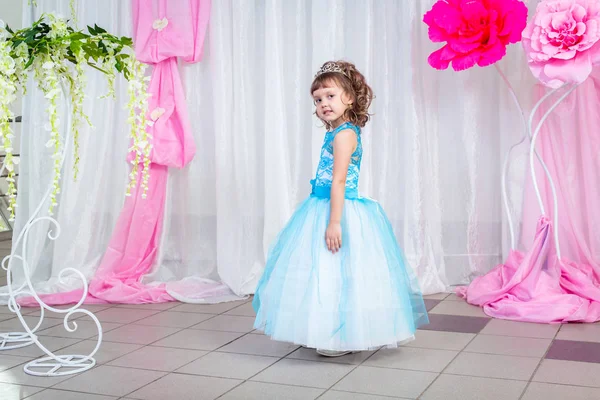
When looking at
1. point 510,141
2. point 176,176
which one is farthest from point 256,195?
point 510,141

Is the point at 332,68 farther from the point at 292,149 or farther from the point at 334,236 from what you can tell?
the point at 292,149

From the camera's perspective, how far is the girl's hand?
2.48 metres

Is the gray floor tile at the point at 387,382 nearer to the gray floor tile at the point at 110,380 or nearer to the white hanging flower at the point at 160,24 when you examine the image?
the gray floor tile at the point at 110,380

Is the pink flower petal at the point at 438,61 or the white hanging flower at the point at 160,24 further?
the white hanging flower at the point at 160,24

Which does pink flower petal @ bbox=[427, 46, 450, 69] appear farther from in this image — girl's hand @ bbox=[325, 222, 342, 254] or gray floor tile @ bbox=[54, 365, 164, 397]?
gray floor tile @ bbox=[54, 365, 164, 397]

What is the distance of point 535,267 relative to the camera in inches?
125

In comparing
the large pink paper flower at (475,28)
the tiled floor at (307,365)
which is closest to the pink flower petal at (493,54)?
the large pink paper flower at (475,28)

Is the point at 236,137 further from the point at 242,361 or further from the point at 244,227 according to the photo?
the point at 242,361

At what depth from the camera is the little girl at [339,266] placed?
2.45 meters

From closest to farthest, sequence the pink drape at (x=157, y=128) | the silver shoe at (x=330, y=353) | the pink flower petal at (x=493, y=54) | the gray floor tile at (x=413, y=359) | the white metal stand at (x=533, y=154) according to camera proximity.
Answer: the gray floor tile at (x=413, y=359) → the silver shoe at (x=330, y=353) → the pink flower petal at (x=493, y=54) → the white metal stand at (x=533, y=154) → the pink drape at (x=157, y=128)

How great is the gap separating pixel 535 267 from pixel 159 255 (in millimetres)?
1775

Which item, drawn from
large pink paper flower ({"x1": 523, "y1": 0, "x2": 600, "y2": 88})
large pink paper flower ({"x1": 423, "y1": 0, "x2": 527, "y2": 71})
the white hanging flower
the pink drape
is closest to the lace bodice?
large pink paper flower ({"x1": 423, "y1": 0, "x2": 527, "y2": 71})

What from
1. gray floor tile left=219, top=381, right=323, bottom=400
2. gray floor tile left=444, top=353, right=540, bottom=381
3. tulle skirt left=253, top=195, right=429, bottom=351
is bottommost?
gray floor tile left=219, top=381, right=323, bottom=400

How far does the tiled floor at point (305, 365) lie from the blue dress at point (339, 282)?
10cm
